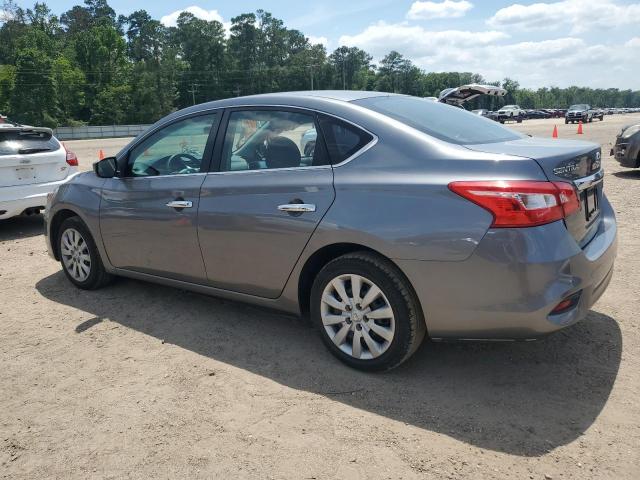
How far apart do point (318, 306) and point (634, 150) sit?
9.57 meters

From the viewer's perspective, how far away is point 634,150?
10.5 meters

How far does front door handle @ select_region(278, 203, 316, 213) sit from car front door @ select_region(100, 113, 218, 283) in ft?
2.70

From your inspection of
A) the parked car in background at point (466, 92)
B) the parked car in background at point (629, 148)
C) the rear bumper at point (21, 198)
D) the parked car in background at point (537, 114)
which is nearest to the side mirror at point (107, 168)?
the rear bumper at point (21, 198)

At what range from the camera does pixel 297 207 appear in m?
3.41

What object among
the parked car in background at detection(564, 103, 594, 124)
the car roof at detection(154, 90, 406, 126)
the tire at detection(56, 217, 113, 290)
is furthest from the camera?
the parked car in background at detection(564, 103, 594, 124)

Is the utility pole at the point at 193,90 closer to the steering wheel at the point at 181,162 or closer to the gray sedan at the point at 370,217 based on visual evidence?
the steering wheel at the point at 181,162

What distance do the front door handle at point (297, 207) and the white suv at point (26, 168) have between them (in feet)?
17.6

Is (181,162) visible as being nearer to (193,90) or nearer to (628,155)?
(628,155)

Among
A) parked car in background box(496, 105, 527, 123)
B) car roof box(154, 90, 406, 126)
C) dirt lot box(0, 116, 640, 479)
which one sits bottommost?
parked car in background box(496, 105, 527, 123)

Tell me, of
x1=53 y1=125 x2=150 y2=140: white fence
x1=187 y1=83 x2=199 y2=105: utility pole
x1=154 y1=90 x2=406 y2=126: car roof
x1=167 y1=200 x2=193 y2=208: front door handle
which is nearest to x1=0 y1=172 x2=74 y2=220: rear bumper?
x1=167 y1=200 x2=193 y2=208: front door handle

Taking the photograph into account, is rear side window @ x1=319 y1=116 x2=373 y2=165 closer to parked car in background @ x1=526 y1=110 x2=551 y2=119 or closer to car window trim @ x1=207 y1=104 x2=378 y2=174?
car window trim @ x1=207 y1=104 x2=378 y2=174

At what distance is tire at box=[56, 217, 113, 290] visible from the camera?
4.96m

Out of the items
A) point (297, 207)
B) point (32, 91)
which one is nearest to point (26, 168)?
point (297, 207)

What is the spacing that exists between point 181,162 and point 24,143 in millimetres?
4440
